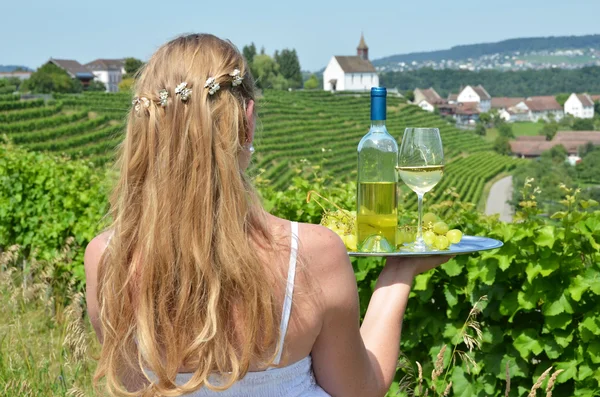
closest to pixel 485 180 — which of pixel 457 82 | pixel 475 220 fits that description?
pixel 475 220

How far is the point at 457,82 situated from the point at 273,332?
6783 inches

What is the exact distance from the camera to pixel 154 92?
3.95ft

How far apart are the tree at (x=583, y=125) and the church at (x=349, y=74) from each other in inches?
1130

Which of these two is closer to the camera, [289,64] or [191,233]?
[191,233]

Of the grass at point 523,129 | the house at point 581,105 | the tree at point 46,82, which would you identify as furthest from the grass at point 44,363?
the house at point 581,105

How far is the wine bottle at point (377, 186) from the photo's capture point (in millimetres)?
1577

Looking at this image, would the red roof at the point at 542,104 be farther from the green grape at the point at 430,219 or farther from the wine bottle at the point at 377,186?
the wine bottle at the point at 377,186

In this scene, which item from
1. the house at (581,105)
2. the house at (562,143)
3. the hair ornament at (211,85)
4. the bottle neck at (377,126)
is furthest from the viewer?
the house at (581,105)

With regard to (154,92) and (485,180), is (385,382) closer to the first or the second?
(154,92)

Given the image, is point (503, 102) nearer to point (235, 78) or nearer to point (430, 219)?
point (430, 219)

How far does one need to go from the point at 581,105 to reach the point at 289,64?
50374mm

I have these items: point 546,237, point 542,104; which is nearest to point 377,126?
point 546,237

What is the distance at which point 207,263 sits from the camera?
118cm

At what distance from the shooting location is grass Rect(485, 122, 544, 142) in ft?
333
